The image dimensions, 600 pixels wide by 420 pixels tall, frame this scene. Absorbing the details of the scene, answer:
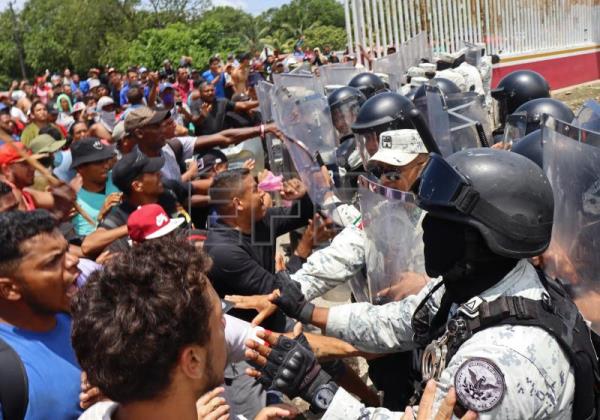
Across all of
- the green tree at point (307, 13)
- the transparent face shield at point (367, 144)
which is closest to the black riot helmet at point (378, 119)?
the transparent face shield at point (367, 144)

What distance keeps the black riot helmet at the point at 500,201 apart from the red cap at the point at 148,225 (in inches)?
69.6

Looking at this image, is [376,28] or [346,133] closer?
[346,133]

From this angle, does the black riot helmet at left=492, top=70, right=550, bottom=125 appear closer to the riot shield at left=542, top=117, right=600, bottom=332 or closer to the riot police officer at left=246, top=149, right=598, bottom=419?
the riot shield at left=542, top=117, right=600, bottom=332

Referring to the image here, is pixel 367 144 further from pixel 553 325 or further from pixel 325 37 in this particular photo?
pixel 325 37

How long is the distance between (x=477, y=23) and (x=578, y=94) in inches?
152

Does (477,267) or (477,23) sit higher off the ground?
A: (477,23)

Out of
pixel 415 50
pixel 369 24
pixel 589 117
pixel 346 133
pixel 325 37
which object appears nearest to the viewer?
pixel 589 117

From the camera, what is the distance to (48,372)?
219 centimetres

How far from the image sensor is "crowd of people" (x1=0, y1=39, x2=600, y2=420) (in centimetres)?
156

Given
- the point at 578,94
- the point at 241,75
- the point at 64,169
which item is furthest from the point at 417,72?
the point at 578,94

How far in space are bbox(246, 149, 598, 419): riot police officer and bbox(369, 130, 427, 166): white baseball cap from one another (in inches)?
44.6

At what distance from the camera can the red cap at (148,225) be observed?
3244mm

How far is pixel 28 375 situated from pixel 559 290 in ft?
5.89

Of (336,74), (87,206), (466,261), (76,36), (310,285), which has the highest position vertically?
(76,36)
